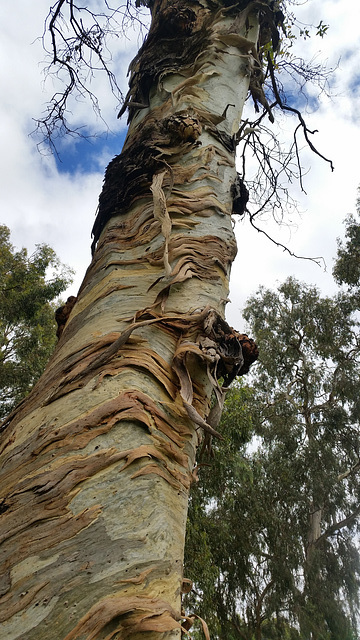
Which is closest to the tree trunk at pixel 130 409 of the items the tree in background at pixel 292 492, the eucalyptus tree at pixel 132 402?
the eucalyptus tree at pixel 132 402

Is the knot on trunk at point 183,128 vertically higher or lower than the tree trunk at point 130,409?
higher

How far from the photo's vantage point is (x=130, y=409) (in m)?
0.78

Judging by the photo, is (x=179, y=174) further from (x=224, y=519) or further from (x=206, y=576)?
(x=224, y=519)

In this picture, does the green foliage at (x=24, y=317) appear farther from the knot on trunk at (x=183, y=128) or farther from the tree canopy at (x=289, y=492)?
the knot on trunk at (x=183, y=128)

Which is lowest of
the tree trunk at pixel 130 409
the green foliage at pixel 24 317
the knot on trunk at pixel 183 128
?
the tree trunk at pixel 130 409

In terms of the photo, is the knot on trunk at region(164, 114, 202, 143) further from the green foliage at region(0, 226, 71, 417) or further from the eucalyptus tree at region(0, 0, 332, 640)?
the green foliage at region(0, 226, 71, 417)

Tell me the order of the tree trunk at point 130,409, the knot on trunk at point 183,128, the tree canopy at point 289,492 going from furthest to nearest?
the tree canopy at point 289,492 < the knot on trunk at point 183,128 < the tree trunk at point 130,409

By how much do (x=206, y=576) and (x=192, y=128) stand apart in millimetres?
6123

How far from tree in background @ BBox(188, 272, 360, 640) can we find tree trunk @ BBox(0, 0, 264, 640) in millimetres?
5675

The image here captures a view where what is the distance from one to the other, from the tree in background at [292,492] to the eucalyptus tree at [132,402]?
5.65 metres

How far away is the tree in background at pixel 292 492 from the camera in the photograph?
26.2 feet

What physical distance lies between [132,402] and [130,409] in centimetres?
1

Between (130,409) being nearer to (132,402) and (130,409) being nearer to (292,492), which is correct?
(132,402)

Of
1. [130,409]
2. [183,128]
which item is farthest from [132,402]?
[183,128]
